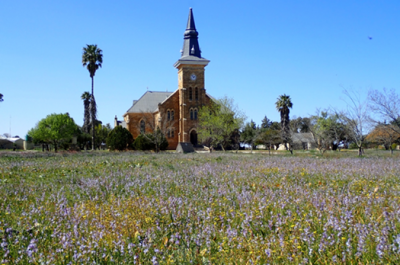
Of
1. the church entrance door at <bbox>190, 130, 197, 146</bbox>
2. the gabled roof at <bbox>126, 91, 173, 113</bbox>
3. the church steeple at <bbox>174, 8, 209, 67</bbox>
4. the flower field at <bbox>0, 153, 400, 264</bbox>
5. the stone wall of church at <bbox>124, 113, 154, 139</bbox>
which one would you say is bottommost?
the flower field at <bbox>0, 153, 400, 264</bbox>

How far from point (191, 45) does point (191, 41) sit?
71cm

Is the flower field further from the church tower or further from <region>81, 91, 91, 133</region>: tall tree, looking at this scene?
<region>81, 91, 91, 133</region>: tall tree

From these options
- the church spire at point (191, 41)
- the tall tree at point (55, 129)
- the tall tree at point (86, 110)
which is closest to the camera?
the tall tree at point (55, 129)

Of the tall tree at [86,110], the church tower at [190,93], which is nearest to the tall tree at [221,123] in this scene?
the church tower at [190,93]

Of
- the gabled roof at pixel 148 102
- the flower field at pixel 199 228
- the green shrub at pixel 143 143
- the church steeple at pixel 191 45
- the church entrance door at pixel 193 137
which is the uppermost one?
the church steeple at pixel 191 45

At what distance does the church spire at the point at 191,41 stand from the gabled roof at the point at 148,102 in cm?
1056

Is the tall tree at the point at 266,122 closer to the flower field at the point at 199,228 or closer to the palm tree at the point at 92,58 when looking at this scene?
the palm tree at the point at 92,58

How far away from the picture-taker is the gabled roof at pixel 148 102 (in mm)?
64125

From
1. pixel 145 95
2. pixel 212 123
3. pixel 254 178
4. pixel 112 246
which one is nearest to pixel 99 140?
pixel 145 95

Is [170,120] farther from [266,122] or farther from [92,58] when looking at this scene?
[266,122]

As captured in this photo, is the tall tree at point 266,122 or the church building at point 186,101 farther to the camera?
the tall tree at point 266,122

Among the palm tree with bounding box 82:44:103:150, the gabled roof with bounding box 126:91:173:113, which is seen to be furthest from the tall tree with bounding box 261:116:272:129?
the palm tree with bounding box 82:44:103:150

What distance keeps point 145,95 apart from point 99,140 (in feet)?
41.1

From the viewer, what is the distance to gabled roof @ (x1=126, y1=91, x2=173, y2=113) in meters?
64.1
